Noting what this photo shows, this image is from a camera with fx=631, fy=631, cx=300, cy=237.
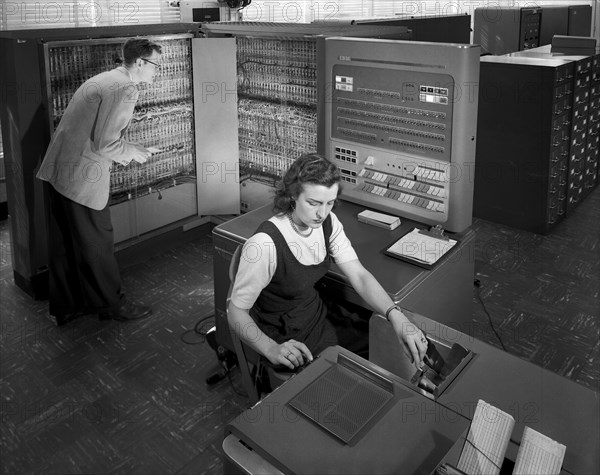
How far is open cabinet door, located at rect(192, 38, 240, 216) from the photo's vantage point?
4113 millimetres

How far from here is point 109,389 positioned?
2.88 meters

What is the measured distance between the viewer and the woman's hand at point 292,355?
188 cm

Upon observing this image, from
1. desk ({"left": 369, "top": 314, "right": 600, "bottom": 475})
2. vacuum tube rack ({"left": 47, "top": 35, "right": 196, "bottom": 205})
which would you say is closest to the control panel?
desk ({"left": 369, "top": 314, "right": 600, "bottom": 475})

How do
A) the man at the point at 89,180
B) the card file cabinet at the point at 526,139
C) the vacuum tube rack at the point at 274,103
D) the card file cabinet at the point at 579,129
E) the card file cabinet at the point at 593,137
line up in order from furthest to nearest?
the card file cabinet at the point at 593,137 → the card file cabinet at the point at 579,129 → the card file cabinet at the point at 526,139 → the vacuum tube rack at the point at 274,103 → the man at the point at 89,180

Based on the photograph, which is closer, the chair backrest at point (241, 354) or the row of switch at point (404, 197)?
the chair backrest at point (241, 354)

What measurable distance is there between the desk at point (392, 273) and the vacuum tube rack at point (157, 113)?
1432 mm

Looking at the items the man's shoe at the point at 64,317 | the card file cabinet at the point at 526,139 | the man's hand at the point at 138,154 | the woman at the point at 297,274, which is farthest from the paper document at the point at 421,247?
the card file cabinet at the point at 526,139

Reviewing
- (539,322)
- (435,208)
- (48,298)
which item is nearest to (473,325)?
(539,322)

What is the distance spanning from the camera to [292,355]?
188cm

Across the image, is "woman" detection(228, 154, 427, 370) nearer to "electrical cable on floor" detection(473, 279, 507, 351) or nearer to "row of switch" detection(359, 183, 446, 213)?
"row of switch" detection(359, 183, 446, 213)

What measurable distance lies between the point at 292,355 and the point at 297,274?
0.37 m

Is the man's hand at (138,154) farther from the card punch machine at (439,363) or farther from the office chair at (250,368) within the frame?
the card punch machine at (439,363)

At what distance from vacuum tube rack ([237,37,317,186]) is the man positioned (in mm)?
798

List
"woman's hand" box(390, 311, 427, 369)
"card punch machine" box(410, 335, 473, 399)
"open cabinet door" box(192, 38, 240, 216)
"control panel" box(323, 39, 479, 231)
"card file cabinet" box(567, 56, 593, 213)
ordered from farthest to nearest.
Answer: "card file cabinet" box(567, 56, 593, 213)
"open cabinet door" box(192, 38, 240, 216)
"control panel" box(323, 39, 479, 231)
"woman's hand" box(390, 311, 427, 369)
"card punch machine" box(410, 335, 473, 399)
